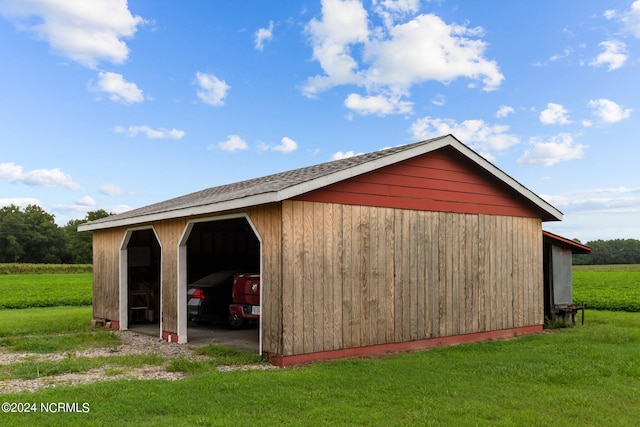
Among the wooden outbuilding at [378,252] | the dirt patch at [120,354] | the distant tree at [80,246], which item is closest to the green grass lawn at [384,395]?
the dirt patch at [120,354]

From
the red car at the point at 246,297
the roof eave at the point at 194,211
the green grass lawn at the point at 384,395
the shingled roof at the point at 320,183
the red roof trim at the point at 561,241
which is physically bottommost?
the green grass lawn at the point at 384,395

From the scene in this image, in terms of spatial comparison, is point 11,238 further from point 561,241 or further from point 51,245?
point 561,241

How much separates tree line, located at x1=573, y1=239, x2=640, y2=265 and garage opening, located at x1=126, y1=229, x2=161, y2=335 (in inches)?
2737

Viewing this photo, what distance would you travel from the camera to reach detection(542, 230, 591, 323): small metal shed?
14.5m

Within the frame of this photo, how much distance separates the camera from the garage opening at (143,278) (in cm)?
1523

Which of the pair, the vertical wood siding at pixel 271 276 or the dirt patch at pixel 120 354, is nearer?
the dirt patch at pixel 120 354

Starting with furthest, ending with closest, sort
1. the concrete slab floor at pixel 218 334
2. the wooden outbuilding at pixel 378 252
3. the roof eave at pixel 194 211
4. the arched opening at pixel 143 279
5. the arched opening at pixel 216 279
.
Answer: the arched opening at pixel 143 279 < the arched opening at pixel 216 279 < the concrete slab floor at pixel 218 334 < the wooden outbuilding at pixel 378 252 < the roof eave at pixel 194 211

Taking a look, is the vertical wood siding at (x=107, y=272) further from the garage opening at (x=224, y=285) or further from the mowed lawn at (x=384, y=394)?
the mowed lawn at (x=384, y=394)

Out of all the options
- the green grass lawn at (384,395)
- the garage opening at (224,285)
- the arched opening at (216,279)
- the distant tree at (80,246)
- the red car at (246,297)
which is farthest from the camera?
the distant tree at (80,246)

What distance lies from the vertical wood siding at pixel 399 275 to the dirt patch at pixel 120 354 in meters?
1.41

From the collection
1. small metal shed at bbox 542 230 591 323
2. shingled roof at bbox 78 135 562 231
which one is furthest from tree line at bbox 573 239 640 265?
shingled roof at bbox 78 135 562 231

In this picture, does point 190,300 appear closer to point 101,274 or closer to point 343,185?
point 101,274

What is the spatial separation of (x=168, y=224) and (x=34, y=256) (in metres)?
72.8

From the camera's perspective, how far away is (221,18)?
638 inches
